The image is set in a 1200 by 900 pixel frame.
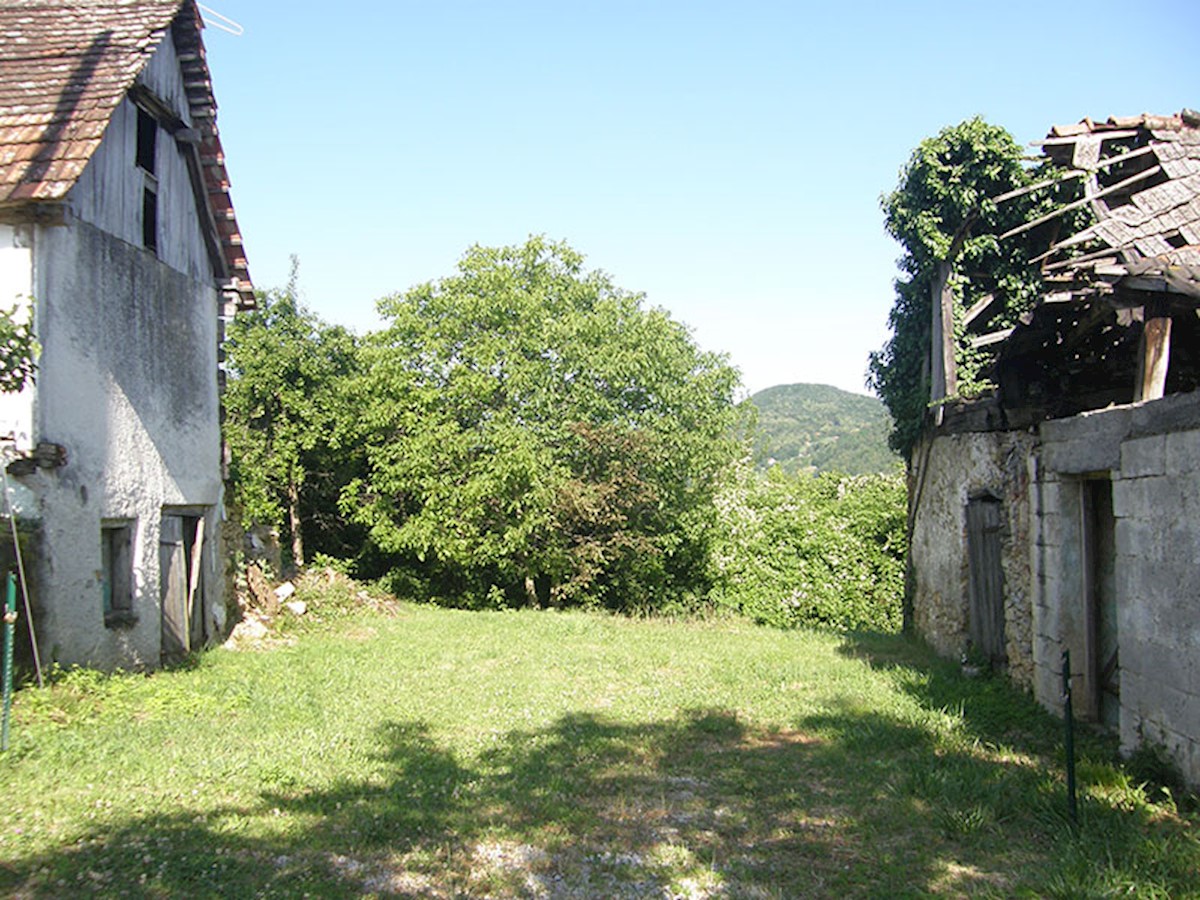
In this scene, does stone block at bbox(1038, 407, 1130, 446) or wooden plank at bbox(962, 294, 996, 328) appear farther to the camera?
wooden plank at bbox(962, 294, 996, 328)

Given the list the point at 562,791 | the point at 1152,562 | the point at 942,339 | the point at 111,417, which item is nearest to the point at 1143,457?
the point at 1152,562

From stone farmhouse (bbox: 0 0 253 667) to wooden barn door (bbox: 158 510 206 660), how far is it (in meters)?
0.03

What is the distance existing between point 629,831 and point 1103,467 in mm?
5163

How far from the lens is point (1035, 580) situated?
9.12 m

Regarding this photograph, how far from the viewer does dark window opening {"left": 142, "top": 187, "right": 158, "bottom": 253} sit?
11.3 meters

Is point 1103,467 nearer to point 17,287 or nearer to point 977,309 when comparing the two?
point 977,309

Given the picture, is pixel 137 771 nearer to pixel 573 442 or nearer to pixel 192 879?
pixel 192 879

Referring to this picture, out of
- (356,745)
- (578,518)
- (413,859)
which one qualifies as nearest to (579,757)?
(356,745)

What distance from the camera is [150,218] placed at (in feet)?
37.5

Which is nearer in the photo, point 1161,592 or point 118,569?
point 1161,592

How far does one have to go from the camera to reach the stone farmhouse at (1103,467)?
653 cm

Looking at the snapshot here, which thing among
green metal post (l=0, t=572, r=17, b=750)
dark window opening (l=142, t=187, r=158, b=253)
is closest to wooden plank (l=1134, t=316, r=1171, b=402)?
green metal post (l=0, t=572, r=17, b=750)

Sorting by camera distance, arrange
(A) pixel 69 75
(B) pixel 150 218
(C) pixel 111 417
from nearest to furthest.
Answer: (A) pixel 69 75 < (C) pixel 111 417 < (B) pixel 150 218

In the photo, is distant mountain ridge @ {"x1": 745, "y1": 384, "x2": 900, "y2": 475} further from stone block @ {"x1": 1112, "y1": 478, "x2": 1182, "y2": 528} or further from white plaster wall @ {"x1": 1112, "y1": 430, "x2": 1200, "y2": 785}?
white plaster wall @ {"x1": 1112, "y1": 430, "x2": 1200, "y2": 785}
